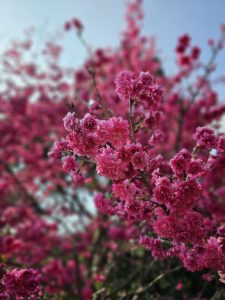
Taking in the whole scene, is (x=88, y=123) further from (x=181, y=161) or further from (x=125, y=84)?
(x=181, y=161)

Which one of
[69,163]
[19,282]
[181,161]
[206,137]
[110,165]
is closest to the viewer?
[110,165]

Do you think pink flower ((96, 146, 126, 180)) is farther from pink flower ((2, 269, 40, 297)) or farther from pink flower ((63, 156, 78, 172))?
pink flower ((2, 269, 40, 297))

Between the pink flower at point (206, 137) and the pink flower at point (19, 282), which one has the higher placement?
the pink flower at point (206, 137)

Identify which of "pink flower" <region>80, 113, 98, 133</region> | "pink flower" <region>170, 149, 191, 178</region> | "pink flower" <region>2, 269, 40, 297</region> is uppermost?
"pink flower" <region>80, 113, 98, 133</region>

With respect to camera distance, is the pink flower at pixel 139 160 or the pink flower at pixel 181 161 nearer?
the pink flower at pixel 139 160

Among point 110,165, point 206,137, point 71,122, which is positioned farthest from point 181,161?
point 71,122

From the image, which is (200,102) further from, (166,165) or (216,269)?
(216,269)

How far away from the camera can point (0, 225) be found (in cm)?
897

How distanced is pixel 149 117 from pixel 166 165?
74 cm

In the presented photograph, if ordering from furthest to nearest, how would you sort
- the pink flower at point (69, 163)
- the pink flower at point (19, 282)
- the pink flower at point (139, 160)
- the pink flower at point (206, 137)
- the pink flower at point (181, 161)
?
the pink flower at point (69, 163)
the pink flower at point (206, 137)
the pink flower at point (19, 282)
the pink flower at point (181, 161)
the pink flower at point (139, 160)

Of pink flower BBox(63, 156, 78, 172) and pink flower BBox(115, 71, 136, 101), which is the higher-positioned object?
pink flower BBox(115, 71, 136, 101)

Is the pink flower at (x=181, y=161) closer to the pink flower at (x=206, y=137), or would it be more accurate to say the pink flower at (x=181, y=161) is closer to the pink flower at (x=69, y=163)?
the pink flower at (x=206, y=137)

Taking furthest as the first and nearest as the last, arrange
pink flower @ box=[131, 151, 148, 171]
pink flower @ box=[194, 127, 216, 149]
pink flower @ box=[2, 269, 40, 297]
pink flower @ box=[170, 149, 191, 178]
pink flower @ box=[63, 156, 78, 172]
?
pink flower @ box=[63, 156, 78, 172] < pink flower @ box=[194, 127, 216, 149] < pink flower @ box=[2, 269, 40, 297] < pink flower @ box=[170, 149, 191, 178] < pink flower @ box=[131, 151, 148, 171]

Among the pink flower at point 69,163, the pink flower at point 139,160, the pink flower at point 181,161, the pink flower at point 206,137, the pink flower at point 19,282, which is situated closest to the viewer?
the pink flower at point 139,160
